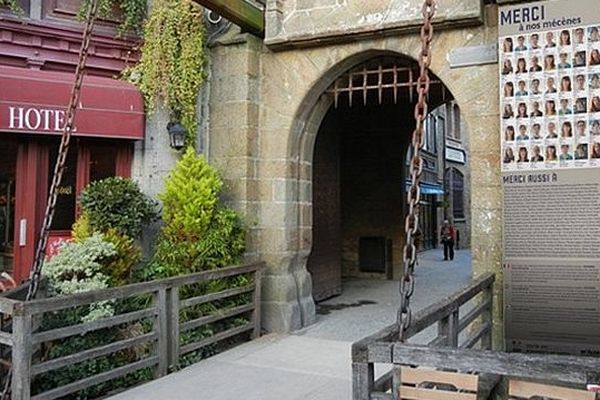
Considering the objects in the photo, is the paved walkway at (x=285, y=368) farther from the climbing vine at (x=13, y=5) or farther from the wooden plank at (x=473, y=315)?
the climbing vine at (x=13, y=5)

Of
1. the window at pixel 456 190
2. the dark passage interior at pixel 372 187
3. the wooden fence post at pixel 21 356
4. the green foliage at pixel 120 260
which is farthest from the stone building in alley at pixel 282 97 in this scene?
the window at pixel 456 190

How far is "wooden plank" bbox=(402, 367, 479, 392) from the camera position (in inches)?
101

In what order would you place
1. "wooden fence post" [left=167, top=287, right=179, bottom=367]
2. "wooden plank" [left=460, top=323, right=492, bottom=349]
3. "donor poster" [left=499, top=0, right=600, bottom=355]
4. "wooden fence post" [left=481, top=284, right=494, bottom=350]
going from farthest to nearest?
"wooden fence post" [left=481, top=284, right=494, bottom=350], "wooden fence post" [left=167, top=287, right=179, bottom=367], "donor poster" [left=499, top=0, right=600, bottom=355], "wooden plank" [left=460, top=323, right=492, bottom=349]

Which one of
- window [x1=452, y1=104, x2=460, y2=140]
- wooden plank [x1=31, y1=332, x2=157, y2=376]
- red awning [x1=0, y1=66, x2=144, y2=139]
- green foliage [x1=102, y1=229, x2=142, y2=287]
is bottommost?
wooden plank [x1=31, y1=332, x2=157, y2=376]

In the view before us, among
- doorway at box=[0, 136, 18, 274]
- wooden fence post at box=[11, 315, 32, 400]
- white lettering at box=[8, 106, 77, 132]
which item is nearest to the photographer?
wooden fence post at box=[11, 315, 32, 400]

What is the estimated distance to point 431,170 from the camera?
69.1 feet

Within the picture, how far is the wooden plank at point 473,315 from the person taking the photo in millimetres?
4423

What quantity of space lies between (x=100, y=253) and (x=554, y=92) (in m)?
4.04

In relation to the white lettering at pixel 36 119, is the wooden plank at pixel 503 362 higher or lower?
lower

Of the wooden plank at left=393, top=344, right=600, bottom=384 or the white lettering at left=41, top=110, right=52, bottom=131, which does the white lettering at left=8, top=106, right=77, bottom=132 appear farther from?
the wooden plank at left=393, top=344, right=600, bottom=384

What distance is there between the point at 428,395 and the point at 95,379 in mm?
2594

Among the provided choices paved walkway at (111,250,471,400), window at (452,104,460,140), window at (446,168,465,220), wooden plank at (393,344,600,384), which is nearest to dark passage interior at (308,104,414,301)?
paved walkway at (111,250,471,400)

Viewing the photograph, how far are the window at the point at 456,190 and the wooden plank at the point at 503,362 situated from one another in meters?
21.6

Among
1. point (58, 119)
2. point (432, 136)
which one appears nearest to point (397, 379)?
point (58, 119)
